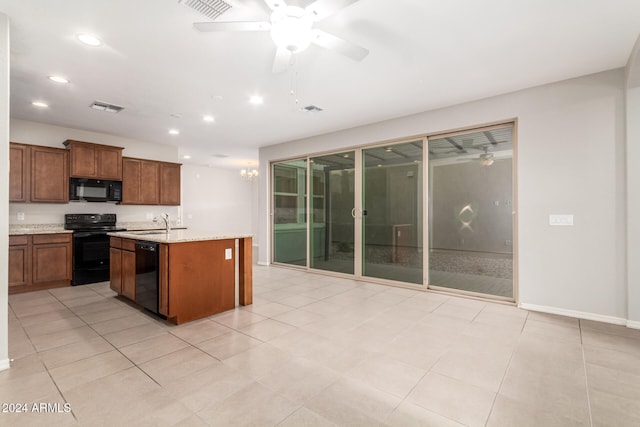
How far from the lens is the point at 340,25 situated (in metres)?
2.54

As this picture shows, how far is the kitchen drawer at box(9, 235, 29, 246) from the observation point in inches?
174

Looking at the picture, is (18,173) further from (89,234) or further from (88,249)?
(88,249)

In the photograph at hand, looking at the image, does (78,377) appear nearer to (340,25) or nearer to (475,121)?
(340,25)

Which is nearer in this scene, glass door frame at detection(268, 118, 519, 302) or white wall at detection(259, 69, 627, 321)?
white wall at detection(259, 69, 627, 321)

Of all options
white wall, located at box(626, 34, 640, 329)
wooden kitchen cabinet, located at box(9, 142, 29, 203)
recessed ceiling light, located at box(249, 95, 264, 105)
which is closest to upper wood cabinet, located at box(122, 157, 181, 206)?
wooden kitchen cabinet, located at box(9, 142, 29, 203)

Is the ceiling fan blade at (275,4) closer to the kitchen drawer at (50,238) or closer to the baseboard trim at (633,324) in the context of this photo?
the baseboard trim at (633,324)

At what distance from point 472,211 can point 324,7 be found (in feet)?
→ 11.2

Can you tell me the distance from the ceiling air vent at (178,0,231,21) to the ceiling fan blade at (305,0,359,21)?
0.76 m

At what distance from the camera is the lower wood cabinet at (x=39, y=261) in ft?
14.7

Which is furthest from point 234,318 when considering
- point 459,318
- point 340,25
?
point 340,25

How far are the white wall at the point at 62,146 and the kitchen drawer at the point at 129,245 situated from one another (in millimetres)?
2404

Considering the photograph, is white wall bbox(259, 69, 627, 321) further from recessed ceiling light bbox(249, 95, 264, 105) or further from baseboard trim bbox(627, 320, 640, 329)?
recessed ceiling light bbox(249, 95, 264, 105)

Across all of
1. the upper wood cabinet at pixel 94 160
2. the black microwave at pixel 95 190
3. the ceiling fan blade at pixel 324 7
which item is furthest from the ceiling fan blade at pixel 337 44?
the black microwave at pixel 95 190

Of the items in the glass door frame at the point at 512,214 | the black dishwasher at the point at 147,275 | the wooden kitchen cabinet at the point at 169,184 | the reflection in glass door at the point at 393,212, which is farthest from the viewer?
the wooden kitchen cabinet at the point at 169,184
